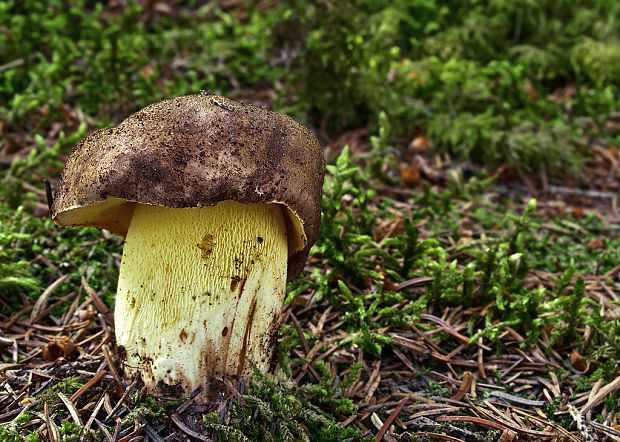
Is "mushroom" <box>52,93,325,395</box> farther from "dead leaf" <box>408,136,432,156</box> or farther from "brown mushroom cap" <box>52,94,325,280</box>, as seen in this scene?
"dead leaf" <box>408,136,432,156</box>

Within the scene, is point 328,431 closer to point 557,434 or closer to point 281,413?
point 281,413

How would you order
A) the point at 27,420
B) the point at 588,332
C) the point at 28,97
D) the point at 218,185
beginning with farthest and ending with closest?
the point at 28,97
the point at 588,332
the point at 27,420
the point at 218,185

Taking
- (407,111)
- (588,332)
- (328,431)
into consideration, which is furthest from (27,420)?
(407,111)

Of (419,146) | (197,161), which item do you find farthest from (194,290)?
(419,146)

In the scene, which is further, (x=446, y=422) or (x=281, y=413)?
(x=446, y=422)

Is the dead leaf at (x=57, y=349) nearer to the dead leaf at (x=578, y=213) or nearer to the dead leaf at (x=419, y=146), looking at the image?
the dead leaf at (x=419, y=146)

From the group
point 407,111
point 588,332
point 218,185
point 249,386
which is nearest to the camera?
point 218,185

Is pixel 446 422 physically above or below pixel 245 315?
below
